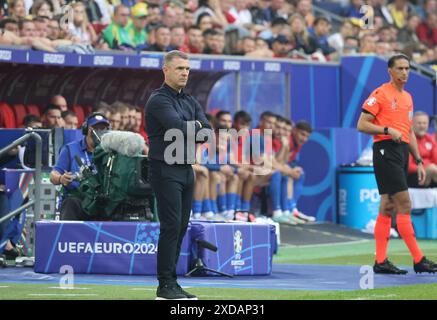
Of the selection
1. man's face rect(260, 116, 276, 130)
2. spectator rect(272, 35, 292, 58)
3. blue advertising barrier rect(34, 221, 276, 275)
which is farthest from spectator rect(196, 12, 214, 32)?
blue advertising barrier rect(34, 221, 276, 275)

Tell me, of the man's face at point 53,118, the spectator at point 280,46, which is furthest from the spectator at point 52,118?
the spectator at point 280,46

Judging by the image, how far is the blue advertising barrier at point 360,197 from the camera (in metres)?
21.2

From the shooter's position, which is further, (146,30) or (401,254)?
(146,30)

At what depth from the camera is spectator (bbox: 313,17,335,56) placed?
79.3ft

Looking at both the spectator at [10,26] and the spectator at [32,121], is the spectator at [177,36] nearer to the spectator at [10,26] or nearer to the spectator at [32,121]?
the spectator at [10,26]

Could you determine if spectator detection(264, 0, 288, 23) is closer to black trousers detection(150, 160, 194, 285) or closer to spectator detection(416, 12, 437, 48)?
spectator detection(416, 12, 437, 48)

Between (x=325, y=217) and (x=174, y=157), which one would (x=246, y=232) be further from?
(x=325, y=217)

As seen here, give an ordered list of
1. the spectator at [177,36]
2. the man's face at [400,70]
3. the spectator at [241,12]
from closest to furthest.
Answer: the man's face at [400,70]
the spectator at [177,36]
the spectator at [241,12]

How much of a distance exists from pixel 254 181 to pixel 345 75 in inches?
170

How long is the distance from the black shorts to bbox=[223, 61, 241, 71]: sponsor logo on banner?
22.3ft

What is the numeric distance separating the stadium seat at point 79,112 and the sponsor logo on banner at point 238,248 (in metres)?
6.23

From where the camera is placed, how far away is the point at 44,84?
19125 millimetres

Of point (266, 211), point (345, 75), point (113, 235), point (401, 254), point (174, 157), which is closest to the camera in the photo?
point (174, 157)
